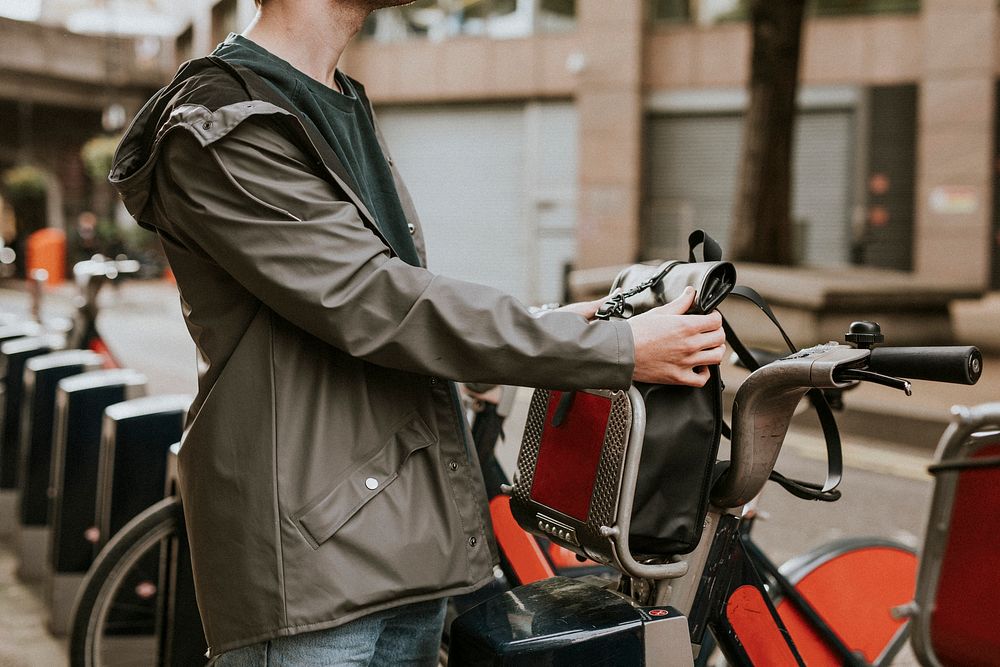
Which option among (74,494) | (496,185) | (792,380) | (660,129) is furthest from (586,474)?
(496,185)

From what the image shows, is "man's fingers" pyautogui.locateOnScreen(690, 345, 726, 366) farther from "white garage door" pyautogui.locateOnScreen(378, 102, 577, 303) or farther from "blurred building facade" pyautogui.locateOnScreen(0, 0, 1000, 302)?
"white garage door" pyautogui.locateOnScreen(378, 102, 577, 303)

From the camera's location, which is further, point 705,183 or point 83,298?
point 705,183

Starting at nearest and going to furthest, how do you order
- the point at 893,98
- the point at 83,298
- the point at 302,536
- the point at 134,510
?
the point at 302,536 < the point at 134,510 < the point at 83,298 < the point at 893,98

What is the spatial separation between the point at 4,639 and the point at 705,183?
20.9 m

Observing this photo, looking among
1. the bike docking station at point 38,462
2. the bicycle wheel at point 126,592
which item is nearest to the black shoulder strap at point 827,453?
the bicycle wheel at point 126,592

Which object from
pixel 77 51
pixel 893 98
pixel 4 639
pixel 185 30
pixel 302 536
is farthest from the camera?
pixel 185 30

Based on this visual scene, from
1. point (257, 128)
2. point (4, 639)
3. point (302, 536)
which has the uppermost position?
point (257, 128)

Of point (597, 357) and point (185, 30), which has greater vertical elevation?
point (185, 30)

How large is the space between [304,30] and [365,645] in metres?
0.98

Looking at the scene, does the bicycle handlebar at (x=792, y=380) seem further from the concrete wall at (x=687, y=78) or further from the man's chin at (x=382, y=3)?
the concrete wall at (x=687, y=78)

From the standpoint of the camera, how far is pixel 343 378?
153cm

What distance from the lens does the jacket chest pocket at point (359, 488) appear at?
1446 mm

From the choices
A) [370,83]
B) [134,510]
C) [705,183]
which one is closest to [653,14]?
[705,183]

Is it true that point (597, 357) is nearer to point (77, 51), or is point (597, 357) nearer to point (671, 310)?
point (671, 310)
